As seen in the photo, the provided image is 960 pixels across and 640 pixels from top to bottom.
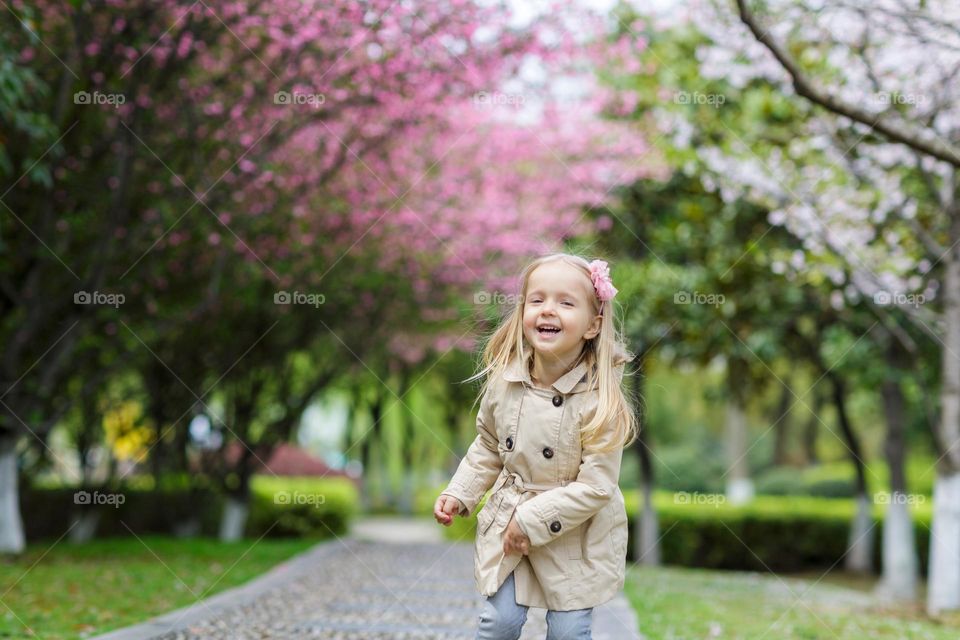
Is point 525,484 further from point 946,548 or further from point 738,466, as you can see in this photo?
point 738,466

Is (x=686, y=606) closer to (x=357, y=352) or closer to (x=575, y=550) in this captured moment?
(x=575, y=550)

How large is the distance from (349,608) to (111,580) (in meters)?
2.27

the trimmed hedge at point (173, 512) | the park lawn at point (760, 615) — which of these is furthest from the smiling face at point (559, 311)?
the trimmed hedge at point (173, 512)

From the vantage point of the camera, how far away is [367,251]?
12039 millimetres

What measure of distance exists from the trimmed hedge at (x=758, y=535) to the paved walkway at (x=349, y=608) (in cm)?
574

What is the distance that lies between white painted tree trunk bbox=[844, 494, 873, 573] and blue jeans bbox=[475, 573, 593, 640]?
41.8 feet

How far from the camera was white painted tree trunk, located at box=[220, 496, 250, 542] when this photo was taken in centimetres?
1445

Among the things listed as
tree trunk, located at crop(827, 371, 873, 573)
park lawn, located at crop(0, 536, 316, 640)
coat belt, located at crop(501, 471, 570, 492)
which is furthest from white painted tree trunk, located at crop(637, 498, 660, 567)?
coat belt, located at crop(501, 471, 570, 492)

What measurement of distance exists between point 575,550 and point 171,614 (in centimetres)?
317

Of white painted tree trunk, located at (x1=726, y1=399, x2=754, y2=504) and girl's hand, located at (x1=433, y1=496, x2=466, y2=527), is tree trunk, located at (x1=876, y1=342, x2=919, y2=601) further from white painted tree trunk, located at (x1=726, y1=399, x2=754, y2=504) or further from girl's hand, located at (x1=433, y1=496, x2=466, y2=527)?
girl's hand, located at (x1=433, y1=496, x2=466, y2=527)

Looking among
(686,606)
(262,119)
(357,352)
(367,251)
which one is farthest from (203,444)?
(686,606)

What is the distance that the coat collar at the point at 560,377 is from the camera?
3.20 metres

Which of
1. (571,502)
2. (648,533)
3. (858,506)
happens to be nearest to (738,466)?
(858,506)

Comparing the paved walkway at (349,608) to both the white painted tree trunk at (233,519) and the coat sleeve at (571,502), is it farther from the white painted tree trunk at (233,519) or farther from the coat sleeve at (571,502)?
the white painted tree trunk at (233,519)
